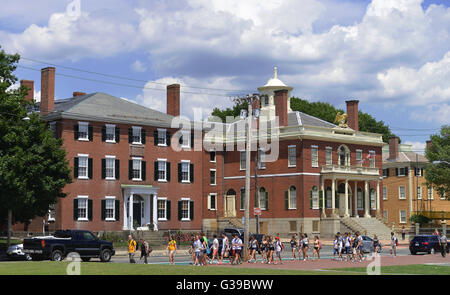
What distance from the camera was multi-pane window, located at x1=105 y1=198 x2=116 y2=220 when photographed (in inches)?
2340

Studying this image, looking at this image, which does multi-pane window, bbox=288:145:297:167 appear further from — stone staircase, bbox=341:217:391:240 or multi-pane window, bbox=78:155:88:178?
multi-pane window, bbox=78:155:88:178

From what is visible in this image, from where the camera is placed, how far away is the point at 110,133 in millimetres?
59938

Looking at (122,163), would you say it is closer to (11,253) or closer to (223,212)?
(223,212)

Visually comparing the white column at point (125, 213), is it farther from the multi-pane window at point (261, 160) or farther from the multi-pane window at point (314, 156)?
the multi-pane window at point (314, 156)

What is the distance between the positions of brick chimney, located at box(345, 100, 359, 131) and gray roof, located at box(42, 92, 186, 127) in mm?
22819

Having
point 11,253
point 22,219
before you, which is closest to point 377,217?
point 22,219

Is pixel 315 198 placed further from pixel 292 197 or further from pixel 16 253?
pixel 16 253

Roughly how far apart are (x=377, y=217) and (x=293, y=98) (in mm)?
28353

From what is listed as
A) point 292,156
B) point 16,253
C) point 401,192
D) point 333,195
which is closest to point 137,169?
point 292,156

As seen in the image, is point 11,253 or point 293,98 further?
point 293,98

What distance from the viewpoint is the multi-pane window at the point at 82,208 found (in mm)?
57822

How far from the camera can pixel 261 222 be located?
7231 cm
